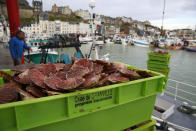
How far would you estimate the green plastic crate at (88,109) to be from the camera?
41.7 inches

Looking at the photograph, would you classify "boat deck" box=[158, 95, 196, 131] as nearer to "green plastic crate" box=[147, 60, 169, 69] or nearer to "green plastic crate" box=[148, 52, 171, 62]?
"green plastic crate" box=[147, 60, 169, 69]

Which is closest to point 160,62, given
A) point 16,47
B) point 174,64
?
point 16,47

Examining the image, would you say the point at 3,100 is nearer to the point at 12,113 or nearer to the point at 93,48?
the point at 12,113

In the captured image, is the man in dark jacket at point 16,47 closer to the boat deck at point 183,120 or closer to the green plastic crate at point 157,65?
the green plastic crate at point 157,65

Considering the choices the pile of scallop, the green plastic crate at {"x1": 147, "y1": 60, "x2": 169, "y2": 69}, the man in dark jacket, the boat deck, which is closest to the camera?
the pile of scallop

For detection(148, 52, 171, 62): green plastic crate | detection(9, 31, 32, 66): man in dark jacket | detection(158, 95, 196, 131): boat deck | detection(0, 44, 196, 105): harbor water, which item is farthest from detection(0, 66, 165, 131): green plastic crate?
detection(0, 44, 196, 105): harbor water

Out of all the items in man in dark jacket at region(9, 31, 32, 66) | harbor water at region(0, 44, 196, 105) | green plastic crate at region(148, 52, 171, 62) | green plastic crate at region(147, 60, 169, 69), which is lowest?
harbor water at region(0, 44, 196, 105)

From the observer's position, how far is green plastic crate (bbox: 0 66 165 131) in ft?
3.47

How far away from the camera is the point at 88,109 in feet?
4.34

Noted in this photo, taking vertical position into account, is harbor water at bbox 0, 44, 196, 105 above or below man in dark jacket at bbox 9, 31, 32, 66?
below

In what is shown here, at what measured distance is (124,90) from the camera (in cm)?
152

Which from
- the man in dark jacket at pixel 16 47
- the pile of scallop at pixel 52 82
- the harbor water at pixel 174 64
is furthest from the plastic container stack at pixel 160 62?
the man in dark jacket at pixel 16 47

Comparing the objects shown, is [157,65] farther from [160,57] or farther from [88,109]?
[88,109]

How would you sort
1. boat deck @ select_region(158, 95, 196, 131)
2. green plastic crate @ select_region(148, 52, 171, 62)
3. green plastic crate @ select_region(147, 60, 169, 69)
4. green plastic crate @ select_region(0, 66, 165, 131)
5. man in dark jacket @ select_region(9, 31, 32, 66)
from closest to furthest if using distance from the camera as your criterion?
green plastic crate @ select_region(0, 66, 165, 131) → boat deck @ select_region(158, 95, 196, 131) → man in dark jacket @ select_region(9, 31, 32, 66) → green plastic crate @ select_region(148, 52, 171, 62) → green plastic crate @ select_region(147, 60, 169, 69)
